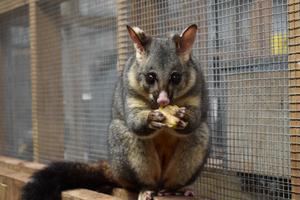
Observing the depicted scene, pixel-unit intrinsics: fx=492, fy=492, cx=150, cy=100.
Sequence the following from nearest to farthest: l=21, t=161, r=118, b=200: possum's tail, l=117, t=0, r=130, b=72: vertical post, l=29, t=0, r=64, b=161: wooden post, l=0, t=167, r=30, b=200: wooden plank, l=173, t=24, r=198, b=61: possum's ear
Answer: l=173, t=24, r=198, b=61: possum's ear
l=21, t=161, r=118, b=200: possum's tail
l=117, t=0, r=130, b=72: vertical post
l=0, t=167, r=30, b=200: wooden plank
l=29, t=0, r=64, b=161: wooden post

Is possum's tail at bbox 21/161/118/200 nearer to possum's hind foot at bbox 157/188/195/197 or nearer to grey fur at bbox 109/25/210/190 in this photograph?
grey fur at bbox 109/25/210/190

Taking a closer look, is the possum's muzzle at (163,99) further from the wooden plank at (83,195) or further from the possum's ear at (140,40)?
the wooden plank at (83,195)

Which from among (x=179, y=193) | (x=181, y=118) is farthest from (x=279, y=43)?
(x=179, y=193)

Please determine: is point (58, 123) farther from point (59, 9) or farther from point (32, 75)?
point (59, 9)

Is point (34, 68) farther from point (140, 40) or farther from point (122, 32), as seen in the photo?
point (140, 40)

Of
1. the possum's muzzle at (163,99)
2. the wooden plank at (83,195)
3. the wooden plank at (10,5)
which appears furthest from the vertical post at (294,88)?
the wooden plank at (10,5)

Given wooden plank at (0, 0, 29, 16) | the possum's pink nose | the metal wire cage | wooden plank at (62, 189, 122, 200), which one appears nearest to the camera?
the possum's pink nose

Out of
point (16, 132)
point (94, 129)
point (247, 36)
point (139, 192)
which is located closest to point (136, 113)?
point (139, 192)

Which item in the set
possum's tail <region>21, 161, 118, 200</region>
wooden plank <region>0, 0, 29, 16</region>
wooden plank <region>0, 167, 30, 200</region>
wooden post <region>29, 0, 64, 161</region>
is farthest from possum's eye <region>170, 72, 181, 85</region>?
wooden plank <region>0, 0, 29, 16</region>
